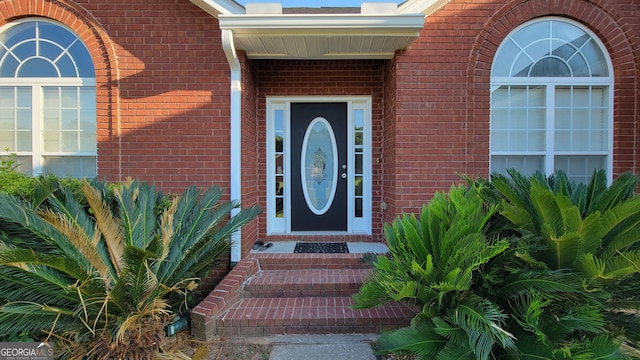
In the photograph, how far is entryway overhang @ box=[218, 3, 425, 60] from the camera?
13.0 feet

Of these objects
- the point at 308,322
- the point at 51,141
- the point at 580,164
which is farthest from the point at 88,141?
the point at 580,164

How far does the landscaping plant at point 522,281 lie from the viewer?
87.5 inches

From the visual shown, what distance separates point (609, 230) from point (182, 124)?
4.54 m

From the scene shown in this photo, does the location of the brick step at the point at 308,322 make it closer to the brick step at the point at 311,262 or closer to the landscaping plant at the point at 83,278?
the landscaping plant at the point at 83,278

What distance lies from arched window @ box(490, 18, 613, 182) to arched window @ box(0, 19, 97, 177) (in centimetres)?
565

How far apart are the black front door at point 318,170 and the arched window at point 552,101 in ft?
7.40

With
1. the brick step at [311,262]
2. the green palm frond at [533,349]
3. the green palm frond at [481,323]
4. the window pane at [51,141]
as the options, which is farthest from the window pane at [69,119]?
the green palm frond at [533,349]

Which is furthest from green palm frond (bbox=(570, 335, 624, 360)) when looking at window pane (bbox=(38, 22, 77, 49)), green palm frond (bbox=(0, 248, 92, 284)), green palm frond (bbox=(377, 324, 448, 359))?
window pane (bbox=(38, 22, 77, 49))

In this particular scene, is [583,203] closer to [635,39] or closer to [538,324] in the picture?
[538,324]

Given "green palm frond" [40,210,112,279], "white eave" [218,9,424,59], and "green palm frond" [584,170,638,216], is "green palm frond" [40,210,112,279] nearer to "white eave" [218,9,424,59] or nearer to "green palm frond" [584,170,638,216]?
"white eave" [218,9,424,59]

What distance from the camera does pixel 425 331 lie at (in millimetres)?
2459

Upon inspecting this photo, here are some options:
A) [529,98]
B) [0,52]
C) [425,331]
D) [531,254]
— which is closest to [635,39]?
[529,98]

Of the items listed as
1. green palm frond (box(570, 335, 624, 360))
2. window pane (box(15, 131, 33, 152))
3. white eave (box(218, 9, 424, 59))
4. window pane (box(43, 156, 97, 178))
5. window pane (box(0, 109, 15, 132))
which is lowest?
green palm frond (box(570, 335, 624, 360))

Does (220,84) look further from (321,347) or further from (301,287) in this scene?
(321,347)
